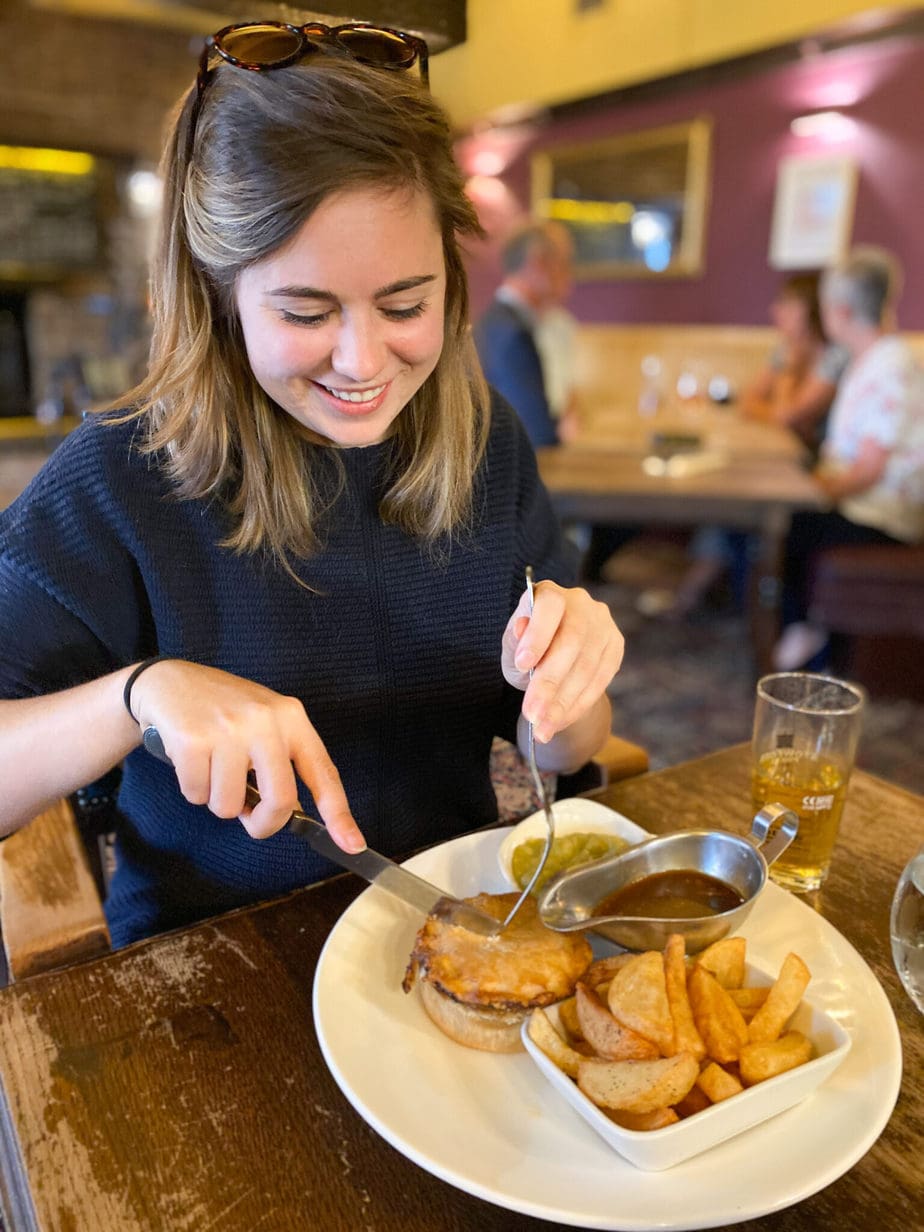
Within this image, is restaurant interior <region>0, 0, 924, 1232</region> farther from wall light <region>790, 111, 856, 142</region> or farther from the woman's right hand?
the woman's right hand

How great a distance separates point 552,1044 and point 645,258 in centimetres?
691

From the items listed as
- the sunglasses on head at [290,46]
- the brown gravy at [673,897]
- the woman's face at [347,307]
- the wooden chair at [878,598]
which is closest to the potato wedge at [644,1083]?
the brown gravy at [673,897]

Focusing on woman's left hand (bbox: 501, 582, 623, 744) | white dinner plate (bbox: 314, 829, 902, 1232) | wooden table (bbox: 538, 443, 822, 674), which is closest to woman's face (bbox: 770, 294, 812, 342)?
wooden table (bbox: 538, 443, 822, 674)

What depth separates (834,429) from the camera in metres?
4.11

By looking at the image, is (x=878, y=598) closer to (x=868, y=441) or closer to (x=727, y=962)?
(x=868, y=441)

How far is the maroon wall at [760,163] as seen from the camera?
17.4 feet

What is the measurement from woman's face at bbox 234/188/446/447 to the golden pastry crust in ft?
1.78

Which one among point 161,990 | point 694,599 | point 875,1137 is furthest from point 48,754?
point 694,599

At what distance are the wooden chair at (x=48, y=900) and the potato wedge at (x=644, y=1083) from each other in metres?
0.53

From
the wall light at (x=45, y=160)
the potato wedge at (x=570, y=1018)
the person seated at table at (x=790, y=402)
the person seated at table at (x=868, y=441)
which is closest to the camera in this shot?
the potato wedge at (x=570, y=1018)

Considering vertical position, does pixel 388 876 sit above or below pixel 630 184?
below

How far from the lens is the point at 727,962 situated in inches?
29.6

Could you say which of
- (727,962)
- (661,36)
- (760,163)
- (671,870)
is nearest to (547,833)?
(671,870)

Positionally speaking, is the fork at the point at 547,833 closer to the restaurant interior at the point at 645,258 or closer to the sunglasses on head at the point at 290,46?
the restaurant interior at the point at 645,258
